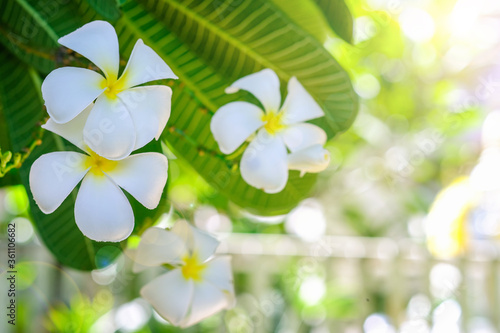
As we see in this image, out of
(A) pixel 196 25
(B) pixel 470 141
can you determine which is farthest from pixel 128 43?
(B) pixel 470 141

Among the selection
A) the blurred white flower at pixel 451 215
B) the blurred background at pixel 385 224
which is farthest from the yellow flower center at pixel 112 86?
the blurred white flower at pixel 451 215

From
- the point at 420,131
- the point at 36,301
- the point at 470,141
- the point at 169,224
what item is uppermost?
the point at 169,224

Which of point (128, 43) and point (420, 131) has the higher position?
point (128, 43)

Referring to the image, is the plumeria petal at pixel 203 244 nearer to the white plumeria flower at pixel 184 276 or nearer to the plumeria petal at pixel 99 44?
the white plumeria flower at pixel 184 276

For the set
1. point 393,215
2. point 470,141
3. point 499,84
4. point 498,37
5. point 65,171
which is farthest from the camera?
point 393,215

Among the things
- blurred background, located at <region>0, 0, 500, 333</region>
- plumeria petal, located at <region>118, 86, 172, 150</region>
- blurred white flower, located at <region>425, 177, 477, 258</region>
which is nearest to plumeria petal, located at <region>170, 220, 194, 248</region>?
plumeria petal, located at <region>118, 86, 172, 150</region>

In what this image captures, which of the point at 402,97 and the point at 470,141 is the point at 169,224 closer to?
the point at 402,97
